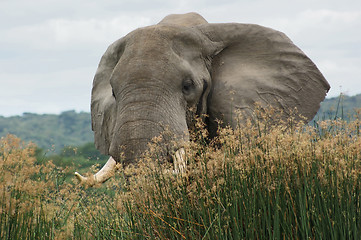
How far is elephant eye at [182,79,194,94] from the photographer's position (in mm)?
5793

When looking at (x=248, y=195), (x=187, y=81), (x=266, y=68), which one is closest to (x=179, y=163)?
(x=248, y=195)

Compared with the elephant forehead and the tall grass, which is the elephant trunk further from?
the tall grass

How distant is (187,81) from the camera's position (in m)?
5.79

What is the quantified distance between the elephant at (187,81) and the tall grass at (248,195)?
0.89 meters

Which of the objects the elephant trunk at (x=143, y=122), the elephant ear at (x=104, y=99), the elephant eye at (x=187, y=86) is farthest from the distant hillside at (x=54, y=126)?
the elephant trunk at (x=143, y=122)

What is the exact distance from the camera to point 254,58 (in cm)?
A: 677

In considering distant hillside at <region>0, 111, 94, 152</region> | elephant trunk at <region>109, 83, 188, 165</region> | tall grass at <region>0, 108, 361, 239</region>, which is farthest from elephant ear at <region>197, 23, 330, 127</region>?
distant hillside at <region>0, 111, 94, 152</region>

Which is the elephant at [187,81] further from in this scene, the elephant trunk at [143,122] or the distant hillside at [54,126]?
the distant hillside at [54,126]

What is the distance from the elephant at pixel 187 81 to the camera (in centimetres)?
536

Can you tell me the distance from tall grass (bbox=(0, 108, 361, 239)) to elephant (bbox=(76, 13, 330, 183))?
0.89m

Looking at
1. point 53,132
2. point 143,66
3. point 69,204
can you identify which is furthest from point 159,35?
point 53,132

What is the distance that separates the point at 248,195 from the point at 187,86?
2590 mm

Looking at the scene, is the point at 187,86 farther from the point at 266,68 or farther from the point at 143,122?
the point at 266,68

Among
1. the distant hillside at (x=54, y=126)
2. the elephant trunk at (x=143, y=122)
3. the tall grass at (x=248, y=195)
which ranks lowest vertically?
the distant hillside at (x=54, y=126)
